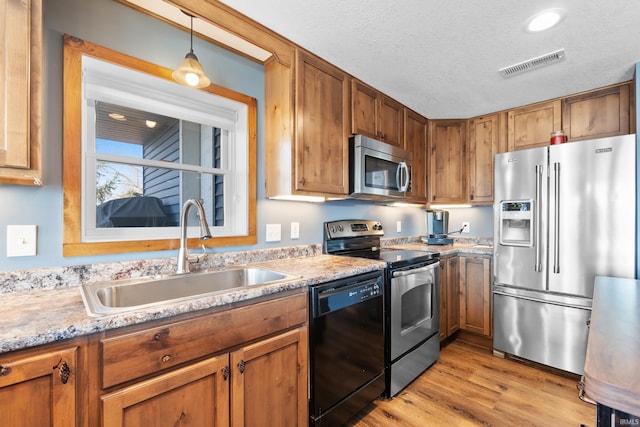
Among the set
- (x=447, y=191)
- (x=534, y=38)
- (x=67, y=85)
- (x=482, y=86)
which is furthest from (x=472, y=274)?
(x=67, y=85)

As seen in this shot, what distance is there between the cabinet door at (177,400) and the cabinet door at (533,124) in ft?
→ 10.5

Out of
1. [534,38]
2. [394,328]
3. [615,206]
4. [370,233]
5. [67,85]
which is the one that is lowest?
[394,328]

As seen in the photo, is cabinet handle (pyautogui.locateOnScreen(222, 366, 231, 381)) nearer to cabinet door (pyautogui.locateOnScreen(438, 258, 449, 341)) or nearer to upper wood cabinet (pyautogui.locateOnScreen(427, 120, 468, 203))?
cabinet door (pyautogui.locateOnScreen(438, 258, 449, 341))

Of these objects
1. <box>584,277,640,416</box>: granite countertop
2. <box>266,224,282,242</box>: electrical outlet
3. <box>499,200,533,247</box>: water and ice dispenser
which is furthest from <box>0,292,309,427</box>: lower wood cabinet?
<box>499,200,533,247</box>: water and ice dispenser

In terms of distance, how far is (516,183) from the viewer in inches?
95.7

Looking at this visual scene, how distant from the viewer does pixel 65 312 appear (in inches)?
36.2

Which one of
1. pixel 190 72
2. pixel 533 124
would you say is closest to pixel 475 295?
pixel 533 124

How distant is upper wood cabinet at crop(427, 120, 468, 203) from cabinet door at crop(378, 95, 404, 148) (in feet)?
2.21

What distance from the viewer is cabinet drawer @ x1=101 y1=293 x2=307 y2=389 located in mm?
887

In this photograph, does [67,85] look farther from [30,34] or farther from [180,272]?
[180,272]

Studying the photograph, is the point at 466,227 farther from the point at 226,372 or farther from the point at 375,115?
the point at 226,372

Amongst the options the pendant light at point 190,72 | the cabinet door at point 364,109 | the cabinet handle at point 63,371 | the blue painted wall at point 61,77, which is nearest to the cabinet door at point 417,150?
the cabinet door at point 364,109

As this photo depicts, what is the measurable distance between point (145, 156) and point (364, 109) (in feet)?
5.34

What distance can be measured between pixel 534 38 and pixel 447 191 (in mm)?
1697
